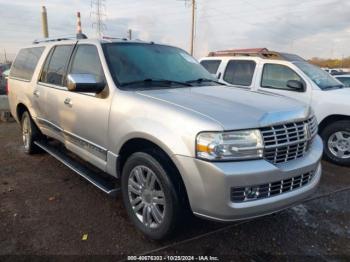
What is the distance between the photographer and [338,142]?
575cm

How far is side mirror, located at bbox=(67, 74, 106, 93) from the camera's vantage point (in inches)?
130

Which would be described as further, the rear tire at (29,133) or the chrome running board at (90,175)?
the rear tire at (29,133)

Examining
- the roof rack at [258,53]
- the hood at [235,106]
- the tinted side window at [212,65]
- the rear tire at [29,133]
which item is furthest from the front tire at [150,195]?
the tinted side window at [212,65]

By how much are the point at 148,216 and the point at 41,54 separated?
334 centimetres

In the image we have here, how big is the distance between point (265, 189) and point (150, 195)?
1031mm

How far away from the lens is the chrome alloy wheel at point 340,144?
18.6 ft

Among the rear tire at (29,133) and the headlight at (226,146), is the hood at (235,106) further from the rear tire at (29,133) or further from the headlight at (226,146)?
the rear tire at (29,133)

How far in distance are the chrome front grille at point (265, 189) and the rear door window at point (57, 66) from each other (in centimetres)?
288

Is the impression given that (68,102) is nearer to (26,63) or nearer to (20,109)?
(26,63)

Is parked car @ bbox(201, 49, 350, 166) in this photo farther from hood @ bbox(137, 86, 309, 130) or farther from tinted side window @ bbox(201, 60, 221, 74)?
hood @ bbox(137, 86, 309, 130)

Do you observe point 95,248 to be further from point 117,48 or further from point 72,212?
point 117,48

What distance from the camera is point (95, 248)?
3.00 meters

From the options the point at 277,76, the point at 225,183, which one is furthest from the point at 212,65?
the point at 225,183

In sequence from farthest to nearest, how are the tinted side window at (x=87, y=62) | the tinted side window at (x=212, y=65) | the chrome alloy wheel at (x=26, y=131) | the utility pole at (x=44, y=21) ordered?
the utility pole at (x=44, y=21) < the tinted side window at (x=212, y=65) < the chrome alloy wheel at (x=26, y=131) < the tinted side window at (x=87, y=62)
